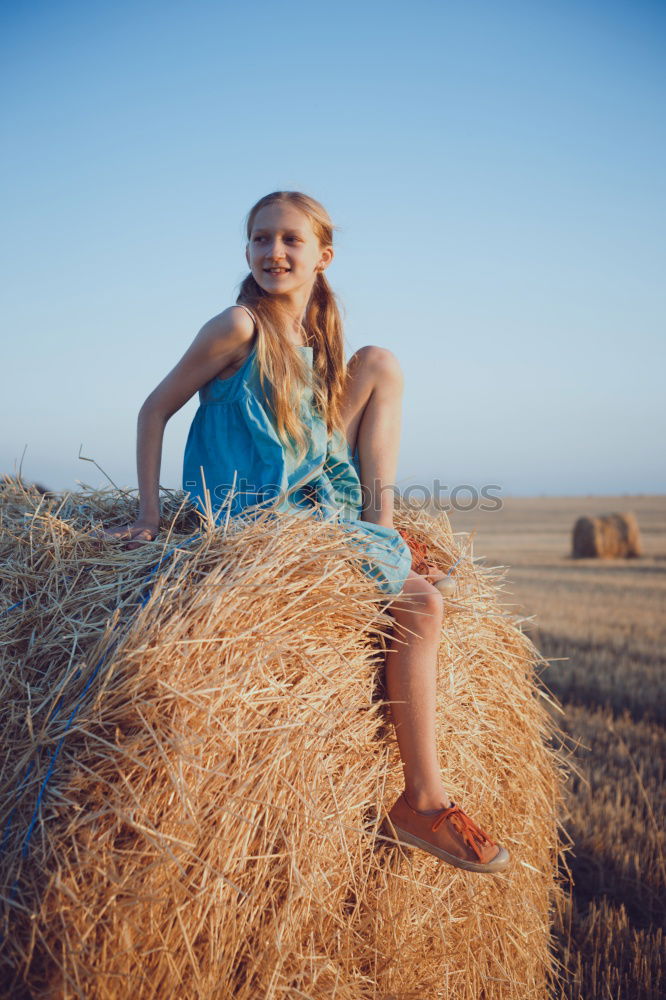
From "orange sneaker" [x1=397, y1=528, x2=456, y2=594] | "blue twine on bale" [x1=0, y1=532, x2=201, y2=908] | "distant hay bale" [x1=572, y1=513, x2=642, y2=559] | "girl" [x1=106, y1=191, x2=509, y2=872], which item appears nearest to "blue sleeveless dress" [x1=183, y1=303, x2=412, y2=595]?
"girl" [x1=106, y1=191, x2=509, y2=872]

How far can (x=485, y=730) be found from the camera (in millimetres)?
2342

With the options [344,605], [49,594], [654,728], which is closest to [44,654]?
[49,594]

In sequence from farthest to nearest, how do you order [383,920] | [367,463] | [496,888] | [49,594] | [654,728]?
[654,728] < [367,463] < [496,888] < [49,594] < [383,920]

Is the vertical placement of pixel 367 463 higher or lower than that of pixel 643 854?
higher

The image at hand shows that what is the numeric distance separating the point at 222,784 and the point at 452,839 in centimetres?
66

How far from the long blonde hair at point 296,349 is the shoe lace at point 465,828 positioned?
46.1 inches

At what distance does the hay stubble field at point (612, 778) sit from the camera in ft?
8.13

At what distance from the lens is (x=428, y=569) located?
2447 mm

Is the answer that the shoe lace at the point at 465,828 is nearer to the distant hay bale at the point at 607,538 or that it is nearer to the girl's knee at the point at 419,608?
the girl's knee at the point at 419,608

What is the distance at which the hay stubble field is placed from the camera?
248cm

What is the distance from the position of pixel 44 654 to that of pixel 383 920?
43.9 inches

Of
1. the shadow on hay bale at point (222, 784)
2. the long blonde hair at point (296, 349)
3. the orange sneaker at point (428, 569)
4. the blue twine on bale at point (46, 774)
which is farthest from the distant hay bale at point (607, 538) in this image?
the blue twine on bale at point (46, 774)

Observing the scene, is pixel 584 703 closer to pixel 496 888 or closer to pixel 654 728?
pixel 654 728

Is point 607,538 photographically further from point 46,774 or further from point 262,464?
point 46,774
